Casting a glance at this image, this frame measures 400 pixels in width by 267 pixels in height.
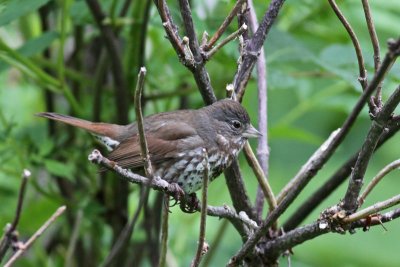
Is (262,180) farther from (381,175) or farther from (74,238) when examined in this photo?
(74,238)

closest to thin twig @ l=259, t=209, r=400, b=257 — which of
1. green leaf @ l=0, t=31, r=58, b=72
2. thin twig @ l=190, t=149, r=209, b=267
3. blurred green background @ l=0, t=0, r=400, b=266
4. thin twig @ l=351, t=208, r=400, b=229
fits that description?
thin twig @ l=351, t=208, r=400, b=229

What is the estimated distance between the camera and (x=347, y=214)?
7.61 feet

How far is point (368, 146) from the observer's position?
214cm

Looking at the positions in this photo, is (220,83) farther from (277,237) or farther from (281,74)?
(277,237)

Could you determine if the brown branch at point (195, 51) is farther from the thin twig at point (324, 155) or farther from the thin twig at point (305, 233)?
the thin twig at point (305, 233)

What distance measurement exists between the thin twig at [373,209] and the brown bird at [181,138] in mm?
978

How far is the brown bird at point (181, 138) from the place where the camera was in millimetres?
3348

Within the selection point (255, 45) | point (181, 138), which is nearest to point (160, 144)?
point (181, 138)

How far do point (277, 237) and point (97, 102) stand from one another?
1.48 meters

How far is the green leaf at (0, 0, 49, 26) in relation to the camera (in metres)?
2.94

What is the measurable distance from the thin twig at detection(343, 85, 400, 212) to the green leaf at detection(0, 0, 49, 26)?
140 cm

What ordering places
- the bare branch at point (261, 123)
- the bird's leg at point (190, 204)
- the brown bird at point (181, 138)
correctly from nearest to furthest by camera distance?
the bare branch at point (261, 123), the bird's leg at point (190, 204), the brown bird at point (181, 138)

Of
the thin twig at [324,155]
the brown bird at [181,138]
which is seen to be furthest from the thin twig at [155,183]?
the brown bird at [181,138]

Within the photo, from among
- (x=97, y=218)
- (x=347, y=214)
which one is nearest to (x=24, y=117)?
(x=97, y=218)
